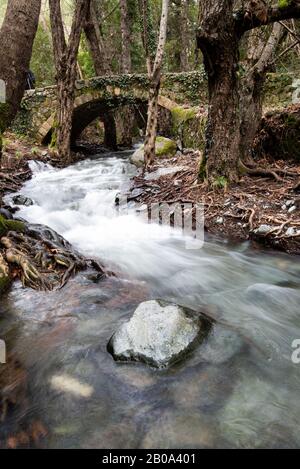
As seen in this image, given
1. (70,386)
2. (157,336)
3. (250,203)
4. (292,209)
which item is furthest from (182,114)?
(70,386)

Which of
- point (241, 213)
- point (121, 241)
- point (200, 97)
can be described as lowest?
point (121, 241)

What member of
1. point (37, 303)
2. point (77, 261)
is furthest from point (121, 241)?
point (37, 303)

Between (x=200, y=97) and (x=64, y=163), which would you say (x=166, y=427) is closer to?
(x=64, y=163)

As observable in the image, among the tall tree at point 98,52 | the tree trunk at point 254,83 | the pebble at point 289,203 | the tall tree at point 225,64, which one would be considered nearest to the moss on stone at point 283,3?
the tall tree at point 225,64

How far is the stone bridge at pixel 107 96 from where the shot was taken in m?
13.9

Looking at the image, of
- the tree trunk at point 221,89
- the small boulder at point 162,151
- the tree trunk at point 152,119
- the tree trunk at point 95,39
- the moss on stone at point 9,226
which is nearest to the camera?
the moss on stone at point 9,226

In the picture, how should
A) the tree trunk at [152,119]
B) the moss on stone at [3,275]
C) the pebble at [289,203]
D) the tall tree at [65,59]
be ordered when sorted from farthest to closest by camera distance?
the tall tree at [65,59]
the tree trunk at [152,119]
the pebble at [289,203]
the moss on stone at [3,275]

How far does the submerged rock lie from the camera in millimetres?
2727

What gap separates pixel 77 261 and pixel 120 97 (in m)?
11.2

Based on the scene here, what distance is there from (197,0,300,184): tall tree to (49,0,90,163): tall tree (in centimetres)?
635

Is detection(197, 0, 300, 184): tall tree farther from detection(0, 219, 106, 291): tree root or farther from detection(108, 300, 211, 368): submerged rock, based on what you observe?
detection(108, 300, 211, 368): submerged rock

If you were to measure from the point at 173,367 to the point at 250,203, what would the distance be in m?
3.59

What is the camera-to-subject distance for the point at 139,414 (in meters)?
2.35

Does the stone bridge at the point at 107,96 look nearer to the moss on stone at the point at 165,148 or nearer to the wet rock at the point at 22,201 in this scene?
the moss on stone at the point at 165,148
